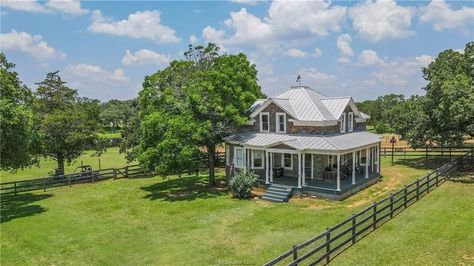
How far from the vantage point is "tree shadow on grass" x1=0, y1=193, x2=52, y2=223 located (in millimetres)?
21916

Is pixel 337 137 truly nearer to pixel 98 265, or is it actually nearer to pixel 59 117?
pixel 98 265

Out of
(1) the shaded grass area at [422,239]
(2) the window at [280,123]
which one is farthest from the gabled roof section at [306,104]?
(1) the shaded grass area at [422,239]

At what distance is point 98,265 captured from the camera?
14.3 m

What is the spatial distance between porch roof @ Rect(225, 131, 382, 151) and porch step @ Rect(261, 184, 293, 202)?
2.65 metres

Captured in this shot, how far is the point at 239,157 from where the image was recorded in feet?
92.9

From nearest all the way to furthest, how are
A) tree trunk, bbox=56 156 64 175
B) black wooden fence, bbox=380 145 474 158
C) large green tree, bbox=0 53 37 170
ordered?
large green tree, bbox=0 53 37 170 → tree trunk, bbox=56 156 64 175 → black wooden fence, bbox=380 145 474 158

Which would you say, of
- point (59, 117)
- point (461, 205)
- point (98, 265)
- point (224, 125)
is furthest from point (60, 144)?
point (461, 205)

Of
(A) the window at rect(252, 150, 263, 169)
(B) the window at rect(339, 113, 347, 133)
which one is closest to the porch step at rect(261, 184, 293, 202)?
(A) the window at rect(252, 150, 263, 169)

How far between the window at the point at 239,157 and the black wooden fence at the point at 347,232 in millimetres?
10995

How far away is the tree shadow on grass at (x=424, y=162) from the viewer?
34.0 m

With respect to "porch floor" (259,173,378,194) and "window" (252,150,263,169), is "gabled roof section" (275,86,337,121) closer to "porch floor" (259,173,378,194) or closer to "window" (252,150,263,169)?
"window" (252,150,263,169)

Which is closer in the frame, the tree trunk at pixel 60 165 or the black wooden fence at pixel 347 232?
the black wooden fence at pixel 347 232

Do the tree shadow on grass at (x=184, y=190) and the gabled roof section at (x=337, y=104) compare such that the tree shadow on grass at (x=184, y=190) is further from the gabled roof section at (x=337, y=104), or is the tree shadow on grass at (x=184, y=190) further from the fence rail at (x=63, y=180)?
the gabled roof section at (x=337, y=104)

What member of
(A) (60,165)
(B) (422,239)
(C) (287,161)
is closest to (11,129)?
(A) (60,165)
